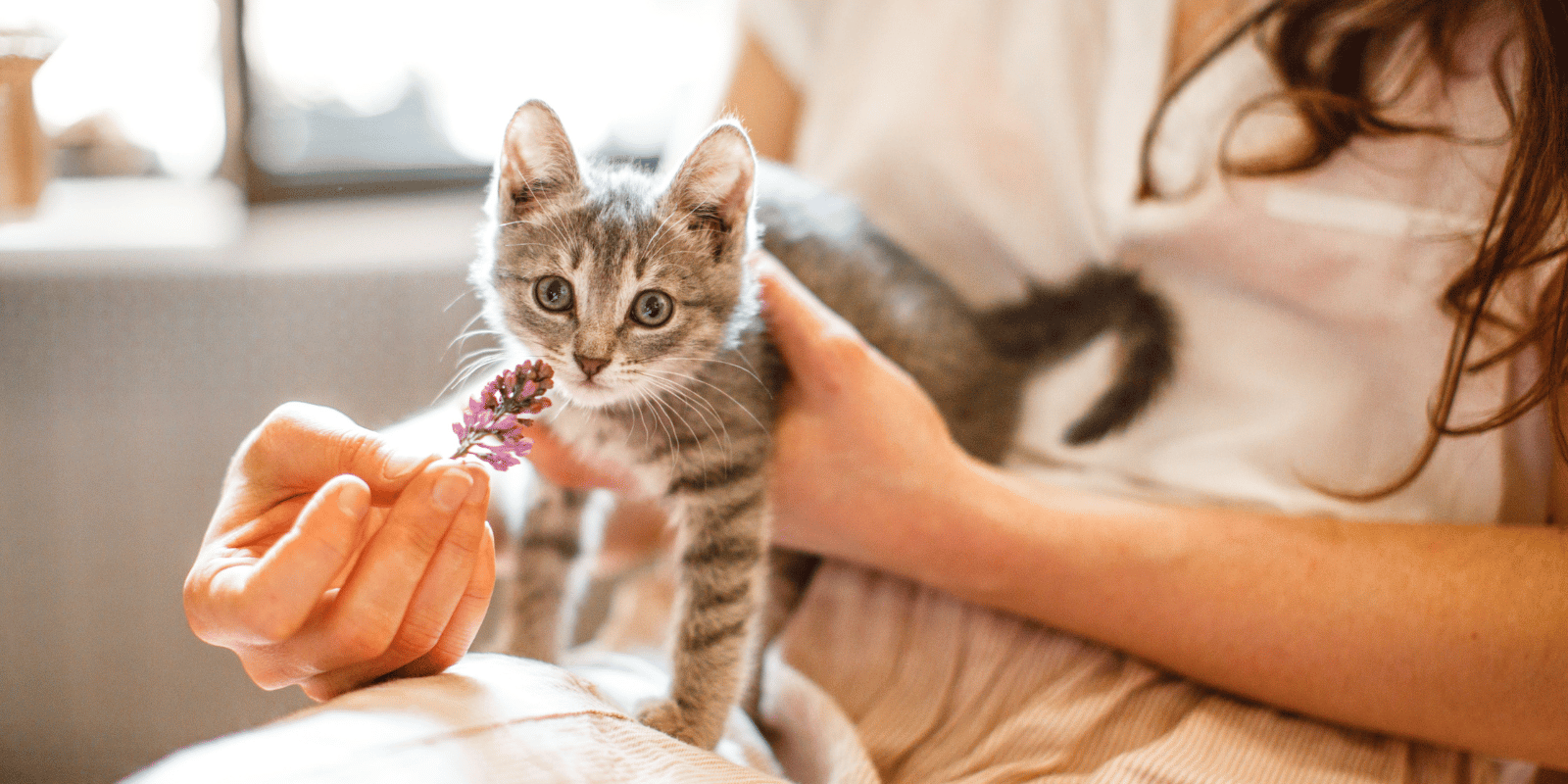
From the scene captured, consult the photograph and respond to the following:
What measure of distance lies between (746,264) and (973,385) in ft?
1.46

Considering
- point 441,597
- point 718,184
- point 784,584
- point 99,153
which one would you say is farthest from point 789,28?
point 99,153

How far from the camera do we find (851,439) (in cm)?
99

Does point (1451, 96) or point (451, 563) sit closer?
point (451, 563)

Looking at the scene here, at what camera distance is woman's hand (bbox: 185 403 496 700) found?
569 mm

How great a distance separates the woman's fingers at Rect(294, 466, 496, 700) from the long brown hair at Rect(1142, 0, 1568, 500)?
2.99 ft

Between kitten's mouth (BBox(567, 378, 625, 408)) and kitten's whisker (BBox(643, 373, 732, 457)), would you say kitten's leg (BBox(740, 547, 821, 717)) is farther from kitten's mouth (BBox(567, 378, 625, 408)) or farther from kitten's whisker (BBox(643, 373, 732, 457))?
kitten's mouth (BBox(567, 378, 625, 408))

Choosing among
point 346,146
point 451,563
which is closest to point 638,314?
point 451,563

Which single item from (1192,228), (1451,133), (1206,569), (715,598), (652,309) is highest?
(1451,133)

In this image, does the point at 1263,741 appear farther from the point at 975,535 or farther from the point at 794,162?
the point at 794,162

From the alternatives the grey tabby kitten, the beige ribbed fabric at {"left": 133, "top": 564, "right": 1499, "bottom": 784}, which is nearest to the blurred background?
the grey tabby kitten

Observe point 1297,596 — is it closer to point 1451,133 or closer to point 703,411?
point 1451,133

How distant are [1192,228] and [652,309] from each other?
664mm

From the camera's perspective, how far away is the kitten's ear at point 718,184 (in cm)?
88

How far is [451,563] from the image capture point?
0.63m
